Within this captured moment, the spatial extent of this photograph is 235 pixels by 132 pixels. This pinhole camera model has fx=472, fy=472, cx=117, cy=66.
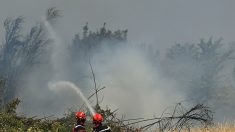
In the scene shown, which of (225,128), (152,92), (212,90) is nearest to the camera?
(225,128)

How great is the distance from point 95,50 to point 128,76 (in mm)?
5147

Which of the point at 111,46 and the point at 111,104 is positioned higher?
the point at 111,46

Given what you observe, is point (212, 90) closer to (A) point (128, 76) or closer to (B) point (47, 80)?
(A) point (128, 76)

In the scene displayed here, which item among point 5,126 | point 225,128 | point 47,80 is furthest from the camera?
point 47,80

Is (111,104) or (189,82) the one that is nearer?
(111,104)

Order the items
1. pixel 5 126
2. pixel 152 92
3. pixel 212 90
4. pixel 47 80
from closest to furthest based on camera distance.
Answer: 1. pixel 5 126
2. pixel 47 80
3. pixel 152 92
4. pixel 212 90

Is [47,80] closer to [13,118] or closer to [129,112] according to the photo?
[129,112]

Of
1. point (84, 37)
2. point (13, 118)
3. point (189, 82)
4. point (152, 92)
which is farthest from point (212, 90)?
point (13, 118)

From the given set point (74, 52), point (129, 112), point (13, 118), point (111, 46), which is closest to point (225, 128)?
point (13, 118)

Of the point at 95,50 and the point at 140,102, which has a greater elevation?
the point at 95,50

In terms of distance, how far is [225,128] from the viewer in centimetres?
2430

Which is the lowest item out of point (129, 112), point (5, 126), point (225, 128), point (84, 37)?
point (5, 126)

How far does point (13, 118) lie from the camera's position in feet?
57.1

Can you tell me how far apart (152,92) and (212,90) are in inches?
381
